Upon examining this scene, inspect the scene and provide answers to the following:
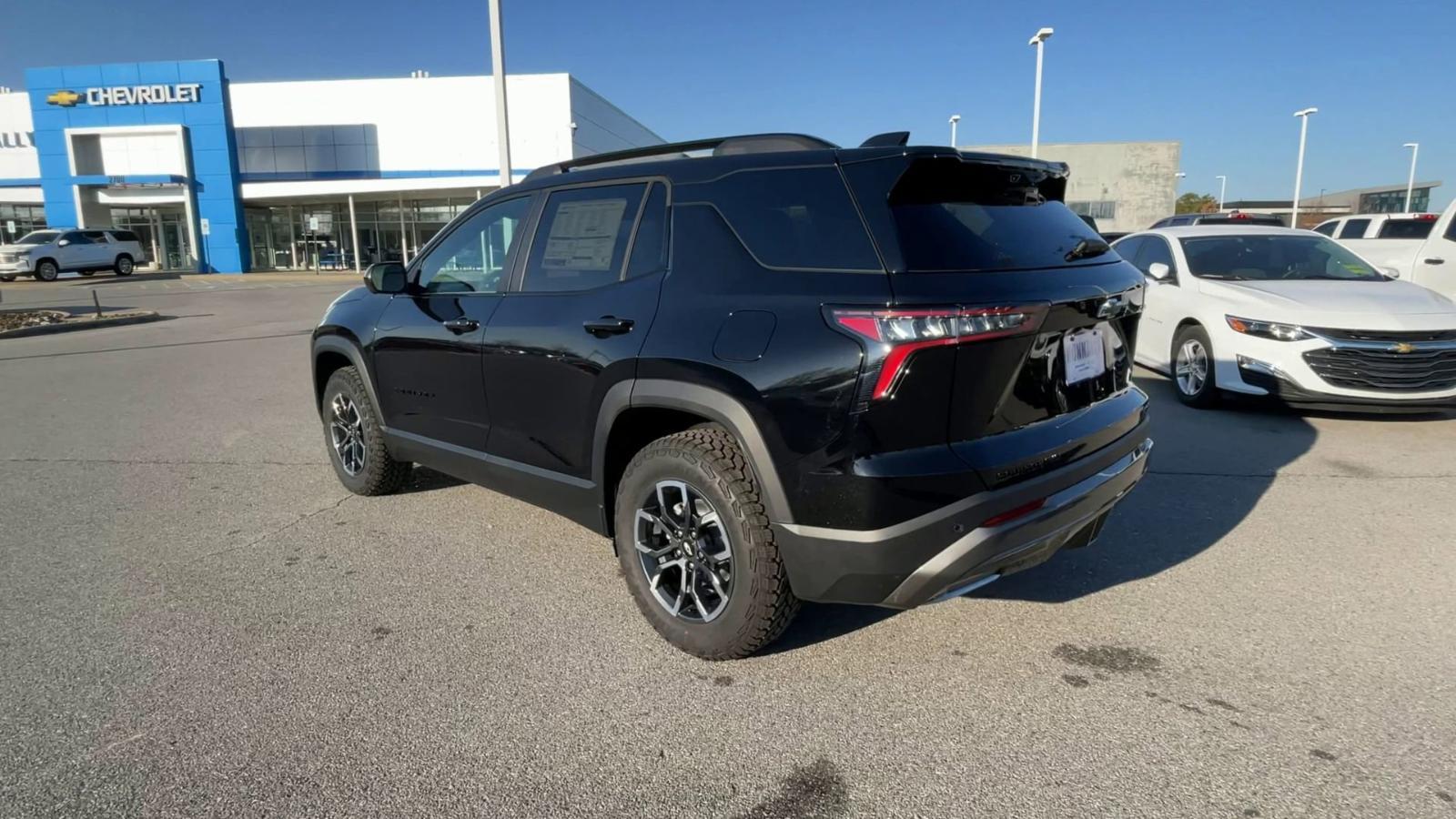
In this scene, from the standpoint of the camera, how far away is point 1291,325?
6270mm

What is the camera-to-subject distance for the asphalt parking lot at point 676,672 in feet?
7.95

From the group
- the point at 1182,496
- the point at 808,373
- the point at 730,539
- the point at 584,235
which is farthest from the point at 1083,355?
the point at 1182,496

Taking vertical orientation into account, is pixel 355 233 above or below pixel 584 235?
above

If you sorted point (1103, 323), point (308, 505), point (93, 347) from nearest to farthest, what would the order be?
point (1103, 323), point (308, 505), point (93, 347)

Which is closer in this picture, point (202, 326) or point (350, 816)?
point (350, 816)

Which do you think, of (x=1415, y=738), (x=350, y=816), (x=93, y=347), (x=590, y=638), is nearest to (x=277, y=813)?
(x=350, y=816)

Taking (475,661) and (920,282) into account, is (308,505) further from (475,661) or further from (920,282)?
(920,282)

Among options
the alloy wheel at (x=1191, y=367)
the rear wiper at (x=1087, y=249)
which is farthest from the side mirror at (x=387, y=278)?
the alloy wheel at (x=1191, y=367)

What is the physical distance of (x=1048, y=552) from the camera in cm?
289

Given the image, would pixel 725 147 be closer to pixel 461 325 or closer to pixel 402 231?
pixel 461 325

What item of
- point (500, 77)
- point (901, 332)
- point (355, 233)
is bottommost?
point (901, 332)

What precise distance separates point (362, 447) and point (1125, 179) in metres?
55.6

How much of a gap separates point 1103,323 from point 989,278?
706 millimetres

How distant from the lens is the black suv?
2.57 metres
